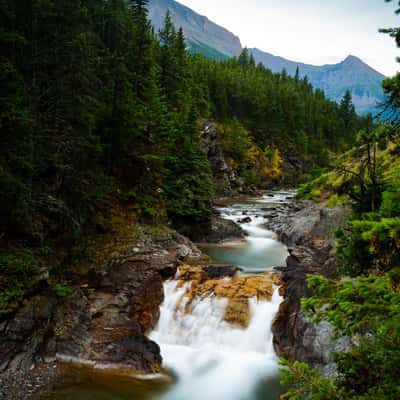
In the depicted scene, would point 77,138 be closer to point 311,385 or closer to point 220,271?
point 220,271

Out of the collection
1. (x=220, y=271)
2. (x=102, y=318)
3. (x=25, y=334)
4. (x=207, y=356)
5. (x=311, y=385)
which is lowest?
(x=207, y=356)

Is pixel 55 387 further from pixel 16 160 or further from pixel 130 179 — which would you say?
pixel 130 179

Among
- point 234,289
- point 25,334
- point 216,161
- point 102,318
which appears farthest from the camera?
point 216,161

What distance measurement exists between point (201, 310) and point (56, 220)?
7.32 m

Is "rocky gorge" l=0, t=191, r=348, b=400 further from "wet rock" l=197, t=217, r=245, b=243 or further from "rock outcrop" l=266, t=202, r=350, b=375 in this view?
"wet rock" l=197, t=217, r=245, b=243

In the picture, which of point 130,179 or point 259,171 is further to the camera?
point 259,171

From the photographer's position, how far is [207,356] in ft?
44.4

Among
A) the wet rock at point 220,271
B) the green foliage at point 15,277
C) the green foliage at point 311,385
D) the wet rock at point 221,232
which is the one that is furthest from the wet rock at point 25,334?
the wet rock at point 221,232

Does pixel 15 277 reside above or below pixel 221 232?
below

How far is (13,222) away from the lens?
12.8 meters

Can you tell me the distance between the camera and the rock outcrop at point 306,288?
37.5ft

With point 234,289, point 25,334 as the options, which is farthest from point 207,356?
point 25,334

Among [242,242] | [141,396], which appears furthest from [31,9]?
[242,242]

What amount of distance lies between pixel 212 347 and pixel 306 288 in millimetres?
4366
